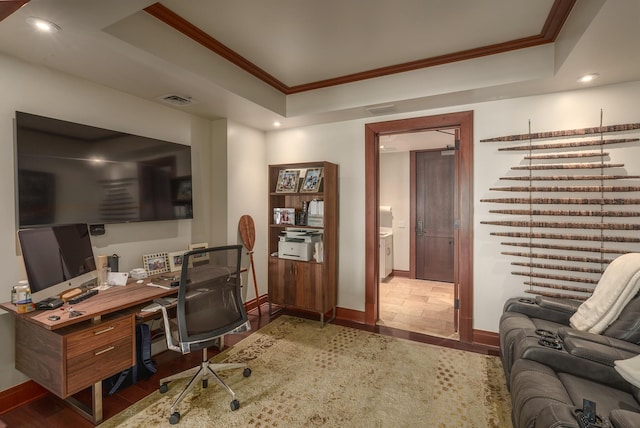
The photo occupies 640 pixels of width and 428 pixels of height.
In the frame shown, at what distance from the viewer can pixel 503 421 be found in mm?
1953

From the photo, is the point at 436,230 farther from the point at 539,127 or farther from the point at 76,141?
the point at 76,141

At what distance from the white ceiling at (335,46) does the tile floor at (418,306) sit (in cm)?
250

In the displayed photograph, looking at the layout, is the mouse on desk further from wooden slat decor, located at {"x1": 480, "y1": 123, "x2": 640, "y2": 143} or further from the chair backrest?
wooden slat decor, located at {"x1": 480, "y1": 123, "x2": 640, "y2": 143}

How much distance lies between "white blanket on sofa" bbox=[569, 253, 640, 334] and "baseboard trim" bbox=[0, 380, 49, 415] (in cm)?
393

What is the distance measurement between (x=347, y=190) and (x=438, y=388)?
222 centimetres

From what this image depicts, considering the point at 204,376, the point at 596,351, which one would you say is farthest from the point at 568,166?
the point at 204,376

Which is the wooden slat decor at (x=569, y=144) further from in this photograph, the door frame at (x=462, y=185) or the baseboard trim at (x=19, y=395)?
the baseboard trim at (x=19, y=395)

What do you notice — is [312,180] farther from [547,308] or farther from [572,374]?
[572,374]

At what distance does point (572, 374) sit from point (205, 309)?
2.30 meters

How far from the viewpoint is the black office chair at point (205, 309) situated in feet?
6.56

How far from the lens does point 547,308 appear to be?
235 cm

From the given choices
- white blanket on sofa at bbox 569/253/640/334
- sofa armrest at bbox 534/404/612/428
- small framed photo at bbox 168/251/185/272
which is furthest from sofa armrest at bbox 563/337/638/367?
small framed photo at bbox 168/251/185/272

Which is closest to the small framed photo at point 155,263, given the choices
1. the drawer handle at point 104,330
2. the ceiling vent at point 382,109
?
the drawer handle at point 104,330

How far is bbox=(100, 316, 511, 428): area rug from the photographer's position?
1.99m
